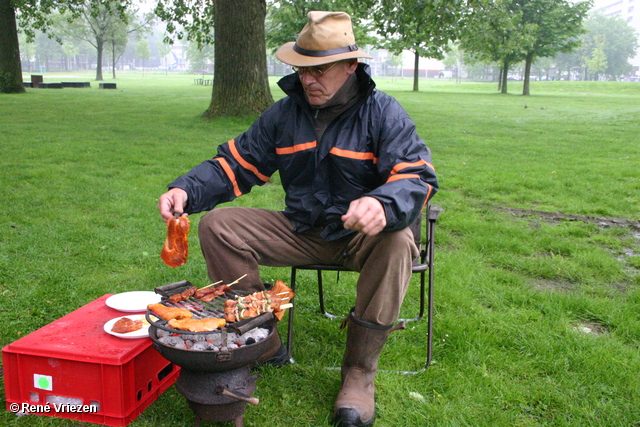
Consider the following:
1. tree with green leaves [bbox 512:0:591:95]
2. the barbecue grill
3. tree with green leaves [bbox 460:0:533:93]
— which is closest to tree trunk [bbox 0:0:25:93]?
tree with green leaves [bbox 460:0:533:93]

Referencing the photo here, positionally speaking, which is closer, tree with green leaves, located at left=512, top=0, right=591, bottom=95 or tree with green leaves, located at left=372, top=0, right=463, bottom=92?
tree with green leaves, located at left=372, top=0, right=463, bottom=92

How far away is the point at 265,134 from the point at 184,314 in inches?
46.7

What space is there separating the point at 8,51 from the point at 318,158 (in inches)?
912

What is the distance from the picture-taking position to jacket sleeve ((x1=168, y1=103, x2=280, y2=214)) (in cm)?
302

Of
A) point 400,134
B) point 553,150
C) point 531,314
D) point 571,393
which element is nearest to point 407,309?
point 531,314

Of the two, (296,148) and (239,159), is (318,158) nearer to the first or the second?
(296,148)

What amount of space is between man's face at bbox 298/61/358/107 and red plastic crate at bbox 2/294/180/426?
4.82ft

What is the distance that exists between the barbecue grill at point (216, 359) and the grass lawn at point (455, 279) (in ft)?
0.98

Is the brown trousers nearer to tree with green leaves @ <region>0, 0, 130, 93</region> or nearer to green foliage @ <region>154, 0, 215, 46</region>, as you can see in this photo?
green foliage @ <region>154, 0, 215, 46</region>

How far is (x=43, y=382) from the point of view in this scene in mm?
2553

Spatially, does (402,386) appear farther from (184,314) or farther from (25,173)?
(25,173)

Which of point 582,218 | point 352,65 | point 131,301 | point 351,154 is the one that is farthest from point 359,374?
point 582,218

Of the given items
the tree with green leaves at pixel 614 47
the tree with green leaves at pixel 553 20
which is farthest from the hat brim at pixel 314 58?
the tree with green leaves at pixel 614 47

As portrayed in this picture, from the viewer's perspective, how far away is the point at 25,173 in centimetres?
775
